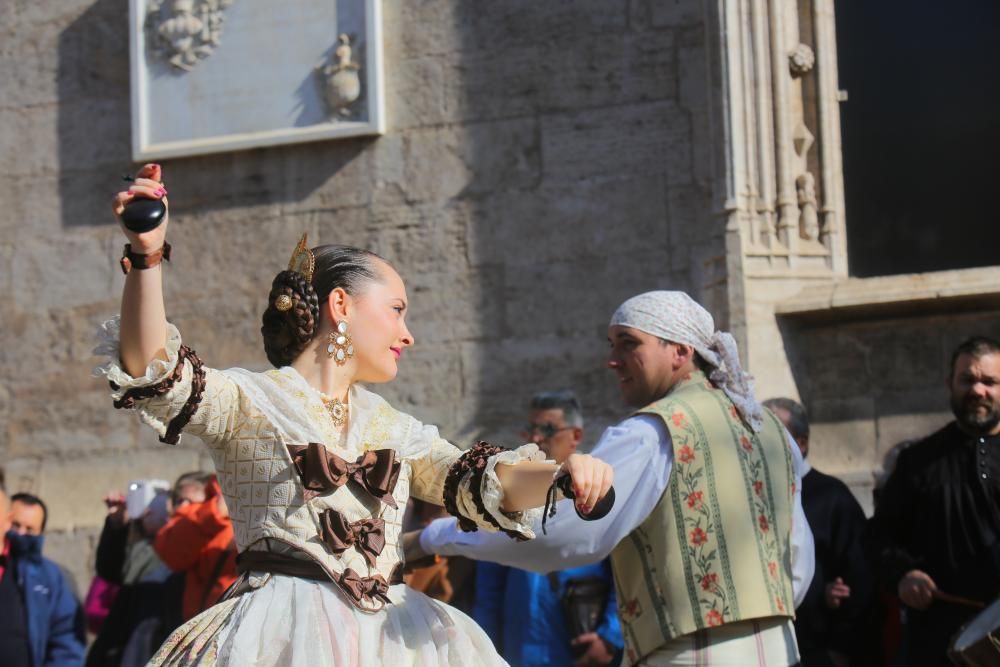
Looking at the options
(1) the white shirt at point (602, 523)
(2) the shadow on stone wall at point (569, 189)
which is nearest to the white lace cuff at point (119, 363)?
(1) the white shirt at point (602, 523)

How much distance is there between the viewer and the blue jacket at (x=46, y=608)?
6.30m

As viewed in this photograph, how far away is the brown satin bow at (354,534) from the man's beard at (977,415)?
2644 millimetres

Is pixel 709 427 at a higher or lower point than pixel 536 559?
higher

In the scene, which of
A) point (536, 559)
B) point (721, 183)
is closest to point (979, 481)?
point (536, 559)

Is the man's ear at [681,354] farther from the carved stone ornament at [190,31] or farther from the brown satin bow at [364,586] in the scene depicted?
the carved stone ornament at [190,31]

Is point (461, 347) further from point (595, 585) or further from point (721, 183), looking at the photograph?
point (595, 585)

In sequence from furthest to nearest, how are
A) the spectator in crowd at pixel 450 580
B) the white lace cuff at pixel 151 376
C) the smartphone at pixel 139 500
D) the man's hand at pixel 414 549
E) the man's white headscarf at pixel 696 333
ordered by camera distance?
the smartphone at pixel 139 500 < the spectator in crowd at pixel 450 580 < the man's white headscarf at pixel 696 333 < the man's hand at pixel 414 549 < the white lace cuff at pixel 151 376

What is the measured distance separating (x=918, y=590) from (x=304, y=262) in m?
2.56

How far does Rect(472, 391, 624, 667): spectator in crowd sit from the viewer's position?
18.0ft

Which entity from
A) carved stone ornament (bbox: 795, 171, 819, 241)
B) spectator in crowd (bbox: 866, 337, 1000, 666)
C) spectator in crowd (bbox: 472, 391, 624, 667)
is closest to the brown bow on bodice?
spectator in crowd (bbox: 472, 391, 624, 667)

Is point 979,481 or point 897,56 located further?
point 897,56

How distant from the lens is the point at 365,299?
134 inches

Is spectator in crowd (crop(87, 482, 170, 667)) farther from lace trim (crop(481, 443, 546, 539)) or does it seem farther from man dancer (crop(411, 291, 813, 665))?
lace trim (crop(481, 443, 546, 539))

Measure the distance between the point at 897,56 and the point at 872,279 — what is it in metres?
1.15
